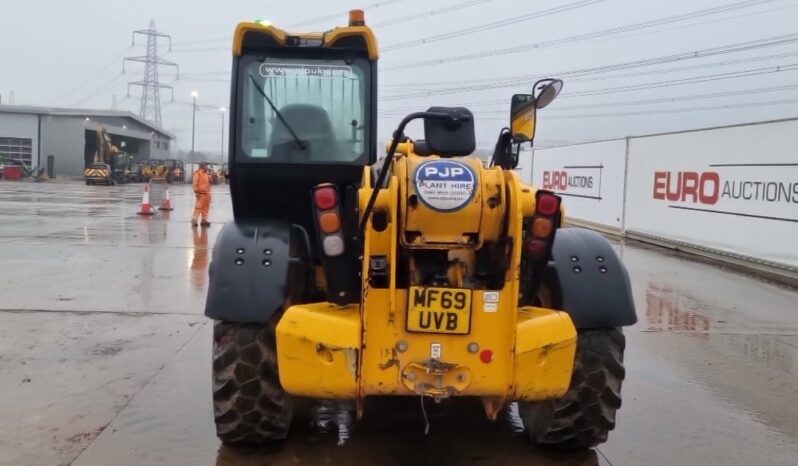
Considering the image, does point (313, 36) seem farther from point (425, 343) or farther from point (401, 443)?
point (401, 443)

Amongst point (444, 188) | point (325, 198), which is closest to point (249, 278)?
point (325, 198)

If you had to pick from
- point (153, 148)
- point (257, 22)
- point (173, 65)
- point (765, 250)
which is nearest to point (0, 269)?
point (257, 22)

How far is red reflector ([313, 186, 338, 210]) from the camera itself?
11.0 ft

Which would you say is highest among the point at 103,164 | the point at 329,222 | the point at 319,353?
the point at 103,164

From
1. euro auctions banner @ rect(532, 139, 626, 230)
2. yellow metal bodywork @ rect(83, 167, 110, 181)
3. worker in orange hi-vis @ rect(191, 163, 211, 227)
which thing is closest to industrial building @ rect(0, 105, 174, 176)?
yellow metal bodywork @ rect(83, 167, 110, 181)

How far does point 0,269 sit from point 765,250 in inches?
467

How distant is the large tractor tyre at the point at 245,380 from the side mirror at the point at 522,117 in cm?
177

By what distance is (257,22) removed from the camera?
4.54 metres

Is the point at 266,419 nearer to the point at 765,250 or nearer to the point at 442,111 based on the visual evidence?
the point at 442,111

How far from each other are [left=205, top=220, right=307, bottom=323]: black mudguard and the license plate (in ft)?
2.63

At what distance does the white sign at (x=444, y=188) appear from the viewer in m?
3.21

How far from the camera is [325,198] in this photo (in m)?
3.35

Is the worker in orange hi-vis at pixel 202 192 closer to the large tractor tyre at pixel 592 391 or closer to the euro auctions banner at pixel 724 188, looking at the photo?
the euro auctions banner at pixel 724 188

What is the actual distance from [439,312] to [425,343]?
16cm
